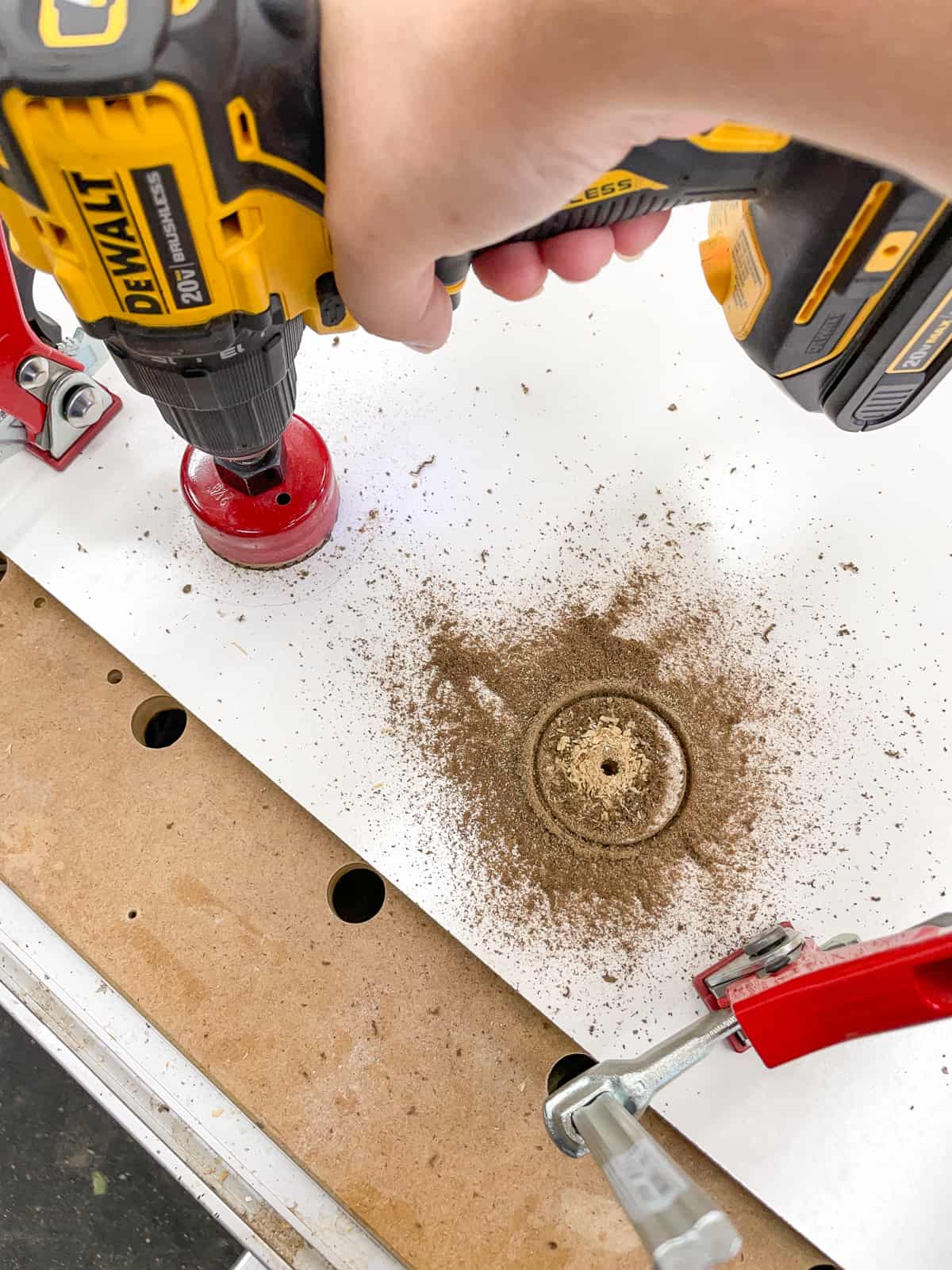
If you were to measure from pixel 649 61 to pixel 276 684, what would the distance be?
56 cm

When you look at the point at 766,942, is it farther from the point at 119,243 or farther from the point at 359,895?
the point at 119,243

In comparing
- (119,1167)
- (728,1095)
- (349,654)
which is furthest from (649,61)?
(119,1167)

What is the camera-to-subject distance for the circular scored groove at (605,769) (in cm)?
68

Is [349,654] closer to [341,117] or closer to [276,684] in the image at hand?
[276,684]

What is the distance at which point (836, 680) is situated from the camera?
0.73 meters

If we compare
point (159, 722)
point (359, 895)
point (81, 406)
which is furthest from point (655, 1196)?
point (81, 406)

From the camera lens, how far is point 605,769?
2.30 feet

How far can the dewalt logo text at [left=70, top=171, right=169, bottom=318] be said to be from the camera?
364 mm

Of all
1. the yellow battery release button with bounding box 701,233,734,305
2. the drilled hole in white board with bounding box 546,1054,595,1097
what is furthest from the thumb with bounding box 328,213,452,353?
the drilled hole in white board with bounding box 546,1054,595,1097

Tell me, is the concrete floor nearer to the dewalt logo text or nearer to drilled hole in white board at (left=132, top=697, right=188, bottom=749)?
drilled hole in white board at (left=132, top=697, right=188, bottom=749)

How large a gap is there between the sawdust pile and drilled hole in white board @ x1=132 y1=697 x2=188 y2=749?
0.21 metres

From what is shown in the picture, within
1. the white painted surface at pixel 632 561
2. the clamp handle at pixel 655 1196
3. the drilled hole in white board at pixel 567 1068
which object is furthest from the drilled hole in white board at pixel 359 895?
the clamp handle at pixel 655 1196

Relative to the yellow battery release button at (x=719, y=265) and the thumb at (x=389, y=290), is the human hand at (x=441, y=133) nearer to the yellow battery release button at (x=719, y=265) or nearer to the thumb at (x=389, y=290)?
the thumb at (x=389, y=290)

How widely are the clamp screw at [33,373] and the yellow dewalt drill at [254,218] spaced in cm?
23
